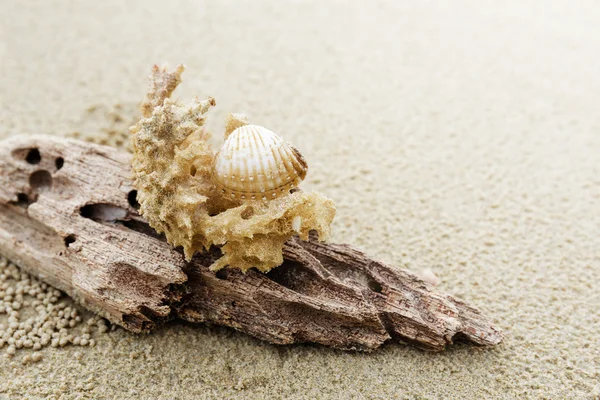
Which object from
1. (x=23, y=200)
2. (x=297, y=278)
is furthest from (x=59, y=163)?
(x=297, y=278)

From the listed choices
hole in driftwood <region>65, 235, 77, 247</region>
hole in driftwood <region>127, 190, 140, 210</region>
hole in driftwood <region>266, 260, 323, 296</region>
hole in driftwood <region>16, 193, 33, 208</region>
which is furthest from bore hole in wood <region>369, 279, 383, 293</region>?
hole in driftwood <region>16, 193, 33, 208</region>

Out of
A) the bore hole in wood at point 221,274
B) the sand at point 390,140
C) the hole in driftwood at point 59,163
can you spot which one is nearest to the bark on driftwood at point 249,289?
the bore hole in wood at point 221,274

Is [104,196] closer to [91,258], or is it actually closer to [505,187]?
[91,258]

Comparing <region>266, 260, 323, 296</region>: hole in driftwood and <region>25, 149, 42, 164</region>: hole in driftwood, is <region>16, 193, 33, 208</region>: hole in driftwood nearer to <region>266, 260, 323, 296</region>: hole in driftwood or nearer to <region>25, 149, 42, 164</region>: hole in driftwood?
<region>25, 149, 42, 164</region>: hole in driftwood

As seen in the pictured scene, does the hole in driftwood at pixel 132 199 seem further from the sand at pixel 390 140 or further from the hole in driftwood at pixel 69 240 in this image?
the sand at pixel 390 140

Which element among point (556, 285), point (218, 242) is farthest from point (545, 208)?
point (218, 242)

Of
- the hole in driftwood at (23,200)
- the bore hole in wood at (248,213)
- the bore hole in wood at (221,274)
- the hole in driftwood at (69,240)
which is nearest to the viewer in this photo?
the bore hole in wood at (248,213)

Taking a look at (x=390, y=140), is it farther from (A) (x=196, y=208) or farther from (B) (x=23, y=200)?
(B) (x=23, y=200)

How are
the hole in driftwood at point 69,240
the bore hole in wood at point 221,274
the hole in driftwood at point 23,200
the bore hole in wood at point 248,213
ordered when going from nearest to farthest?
the bore hole in wood at point 248,213 → the bore hole in wood at point 221,274 → the hole in driftwood at point 69,240 → the hole in driftwood at point 23,200
